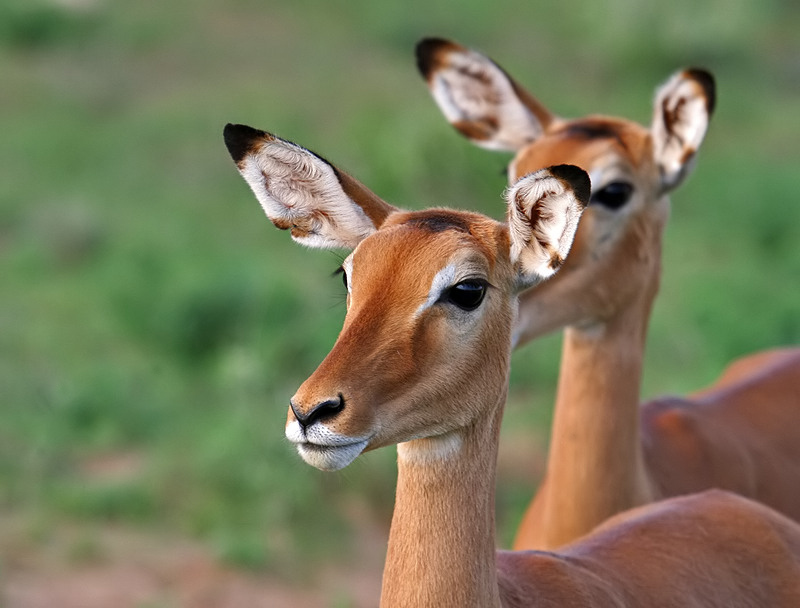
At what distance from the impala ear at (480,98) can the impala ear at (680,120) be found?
1.43ft

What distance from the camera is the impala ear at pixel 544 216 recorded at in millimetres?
2730

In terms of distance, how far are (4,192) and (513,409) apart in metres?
6.41

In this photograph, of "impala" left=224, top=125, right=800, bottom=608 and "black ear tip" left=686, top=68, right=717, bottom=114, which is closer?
"impala" left=224, top=125, right=800, bottom=608

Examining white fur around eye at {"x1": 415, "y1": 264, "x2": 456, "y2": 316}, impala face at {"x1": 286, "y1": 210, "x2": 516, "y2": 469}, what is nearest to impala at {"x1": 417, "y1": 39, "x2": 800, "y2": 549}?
impala face at {"x1": 286, "y1": 210, "x2": 516, "y2": 469}

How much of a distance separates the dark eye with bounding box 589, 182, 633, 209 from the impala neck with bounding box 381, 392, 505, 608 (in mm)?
1695

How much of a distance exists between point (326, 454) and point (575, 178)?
76 cm

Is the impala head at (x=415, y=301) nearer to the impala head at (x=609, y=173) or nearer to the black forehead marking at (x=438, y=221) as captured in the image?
the black forehead marking at (x=438, y=221)

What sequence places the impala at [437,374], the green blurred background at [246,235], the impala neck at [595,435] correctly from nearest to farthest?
the impala at [437,374] → the impala neck at [595,435] → the green blurred background at [246,235]

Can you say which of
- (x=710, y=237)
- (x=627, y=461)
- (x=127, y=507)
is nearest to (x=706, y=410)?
(x=627, y=461)

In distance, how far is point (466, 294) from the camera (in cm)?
272

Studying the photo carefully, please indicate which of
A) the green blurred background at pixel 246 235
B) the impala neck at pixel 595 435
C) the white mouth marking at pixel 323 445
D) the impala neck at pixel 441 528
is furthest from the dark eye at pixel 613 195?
the white mouth marking at pixel 323 445

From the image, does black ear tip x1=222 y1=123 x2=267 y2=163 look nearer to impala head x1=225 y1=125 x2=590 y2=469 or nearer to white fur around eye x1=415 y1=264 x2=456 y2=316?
impala head x1=225 y1=125 x2=590 y2=469

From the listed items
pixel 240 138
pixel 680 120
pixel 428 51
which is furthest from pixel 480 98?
pixel 240 138

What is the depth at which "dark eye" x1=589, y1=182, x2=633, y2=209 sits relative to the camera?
14.1ft
